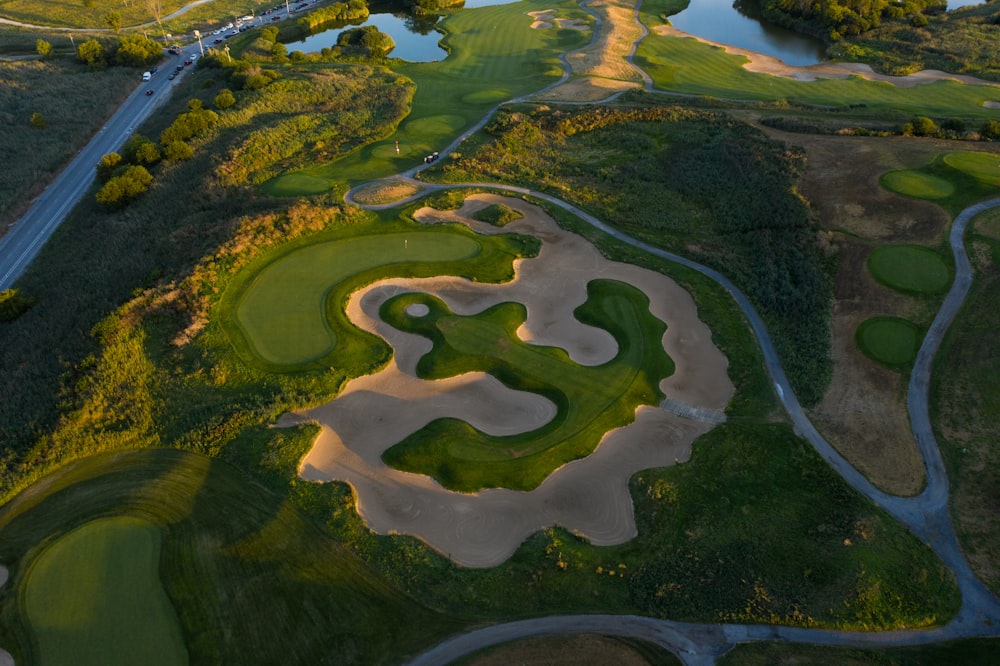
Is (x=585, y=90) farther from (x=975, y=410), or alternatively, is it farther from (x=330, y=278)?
(x=975, y=410)

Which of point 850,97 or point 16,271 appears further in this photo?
point 850,97

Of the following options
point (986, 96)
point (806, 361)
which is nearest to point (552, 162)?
point (806, 361)

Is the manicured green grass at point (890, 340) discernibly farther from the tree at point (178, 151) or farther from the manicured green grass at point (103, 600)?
the tree at point (178, 151)

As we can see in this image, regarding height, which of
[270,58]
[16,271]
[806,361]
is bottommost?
[16,271]

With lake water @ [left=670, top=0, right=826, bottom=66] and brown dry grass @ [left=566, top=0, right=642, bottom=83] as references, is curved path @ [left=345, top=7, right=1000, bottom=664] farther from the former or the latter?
lake water @ [left=670, top=0, right=826, bottom=66]

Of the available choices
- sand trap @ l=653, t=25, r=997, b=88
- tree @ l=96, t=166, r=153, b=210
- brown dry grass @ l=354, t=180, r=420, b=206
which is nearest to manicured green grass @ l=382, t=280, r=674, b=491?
brown dry grass @ l=354, t=180, r=420, b=206

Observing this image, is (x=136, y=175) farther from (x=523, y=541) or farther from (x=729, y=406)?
(x=729, y=406)
